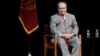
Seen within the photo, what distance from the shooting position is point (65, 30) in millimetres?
10617

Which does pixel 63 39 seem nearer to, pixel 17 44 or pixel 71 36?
pixel 71 36

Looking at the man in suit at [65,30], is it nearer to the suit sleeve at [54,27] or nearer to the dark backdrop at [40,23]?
the suit sleeve at [54,27]

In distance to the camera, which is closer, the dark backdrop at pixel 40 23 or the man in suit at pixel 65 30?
the man in suit at pixel 65 30

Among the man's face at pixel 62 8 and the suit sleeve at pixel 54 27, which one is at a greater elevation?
the man's face at pixel 62 8

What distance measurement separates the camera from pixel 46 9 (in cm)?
1167

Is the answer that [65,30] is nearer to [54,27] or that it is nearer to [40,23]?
[54,27]

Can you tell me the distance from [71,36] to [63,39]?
0.71ft

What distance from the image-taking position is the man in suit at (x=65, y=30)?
10359 mm

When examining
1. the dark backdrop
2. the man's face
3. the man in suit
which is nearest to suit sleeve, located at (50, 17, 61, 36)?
the man in suit

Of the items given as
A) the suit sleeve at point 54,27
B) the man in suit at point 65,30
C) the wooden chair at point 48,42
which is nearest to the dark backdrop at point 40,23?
the wooden chair at point 48,42

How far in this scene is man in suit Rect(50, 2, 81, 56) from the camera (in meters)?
10.4

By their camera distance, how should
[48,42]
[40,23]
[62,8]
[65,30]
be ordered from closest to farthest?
[62,8] → [65,30] → [48,42] → [40,23]

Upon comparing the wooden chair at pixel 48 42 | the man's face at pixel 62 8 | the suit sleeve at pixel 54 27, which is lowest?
the wooden chair at pixel 48 42

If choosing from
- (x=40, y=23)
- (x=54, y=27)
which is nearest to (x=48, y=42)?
(x=54, y=27)
